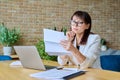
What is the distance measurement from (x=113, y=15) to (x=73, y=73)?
446 centimetres

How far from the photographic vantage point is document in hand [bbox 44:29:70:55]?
1966mm

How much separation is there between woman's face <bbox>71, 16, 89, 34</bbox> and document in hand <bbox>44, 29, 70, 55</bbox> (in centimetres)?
27

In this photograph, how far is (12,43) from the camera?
4.68 m

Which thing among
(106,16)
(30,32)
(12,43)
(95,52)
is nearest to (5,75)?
(95,52)

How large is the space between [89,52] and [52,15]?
10.2 ft

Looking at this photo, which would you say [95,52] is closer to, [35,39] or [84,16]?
[84,16]

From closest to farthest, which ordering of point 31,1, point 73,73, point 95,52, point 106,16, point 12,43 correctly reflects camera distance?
1. point 73,73
2. point 95,52
3. point 12,43
4. point 31,1
5. point 106,16

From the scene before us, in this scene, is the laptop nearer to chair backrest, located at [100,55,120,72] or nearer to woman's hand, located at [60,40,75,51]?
woman's hand, located at [60,40,75,51]

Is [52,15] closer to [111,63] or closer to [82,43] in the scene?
[111,63]

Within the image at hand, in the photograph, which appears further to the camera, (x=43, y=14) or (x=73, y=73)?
(x=43, y=14)

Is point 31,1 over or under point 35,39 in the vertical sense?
over

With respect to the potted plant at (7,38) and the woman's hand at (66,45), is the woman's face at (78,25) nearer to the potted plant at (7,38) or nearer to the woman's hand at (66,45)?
the woman's hand at (66,45)

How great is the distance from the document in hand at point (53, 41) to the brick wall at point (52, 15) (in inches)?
118

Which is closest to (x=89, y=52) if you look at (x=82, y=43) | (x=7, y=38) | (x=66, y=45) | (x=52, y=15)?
(x=82, y=43)
